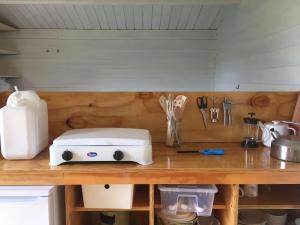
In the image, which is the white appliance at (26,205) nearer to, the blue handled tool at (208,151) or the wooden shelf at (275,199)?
the blue handled tool at (208,151)

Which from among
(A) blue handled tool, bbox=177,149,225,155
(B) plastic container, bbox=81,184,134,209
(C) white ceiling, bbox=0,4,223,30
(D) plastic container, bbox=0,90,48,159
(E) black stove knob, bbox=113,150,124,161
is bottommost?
(B) plastic container, bbox=81,184,134,209

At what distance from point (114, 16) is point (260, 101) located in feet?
7.15

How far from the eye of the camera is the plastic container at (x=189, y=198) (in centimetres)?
90

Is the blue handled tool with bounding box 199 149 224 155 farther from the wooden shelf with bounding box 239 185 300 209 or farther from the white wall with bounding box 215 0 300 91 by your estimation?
the white wall with bounding box 215 0 300 91

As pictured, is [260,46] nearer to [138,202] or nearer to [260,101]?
[260,101]

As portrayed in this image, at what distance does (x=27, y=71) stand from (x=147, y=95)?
248cm

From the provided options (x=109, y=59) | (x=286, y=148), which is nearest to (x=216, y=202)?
(x=286, y=148)

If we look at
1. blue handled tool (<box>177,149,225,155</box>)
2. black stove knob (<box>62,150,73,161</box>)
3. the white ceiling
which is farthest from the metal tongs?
the white ceiling

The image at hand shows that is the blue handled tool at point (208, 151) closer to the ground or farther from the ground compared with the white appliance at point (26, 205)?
farther from the ground

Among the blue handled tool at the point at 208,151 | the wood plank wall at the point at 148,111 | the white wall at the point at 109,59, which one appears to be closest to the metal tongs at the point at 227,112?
the wood plank wall at the point at 148,111

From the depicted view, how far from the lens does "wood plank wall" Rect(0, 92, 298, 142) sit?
1.22 m

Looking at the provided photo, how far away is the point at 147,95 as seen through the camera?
4.00 feet

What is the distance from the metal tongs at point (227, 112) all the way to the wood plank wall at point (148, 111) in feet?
0.07

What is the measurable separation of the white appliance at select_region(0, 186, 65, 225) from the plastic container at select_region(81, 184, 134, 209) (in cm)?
12
